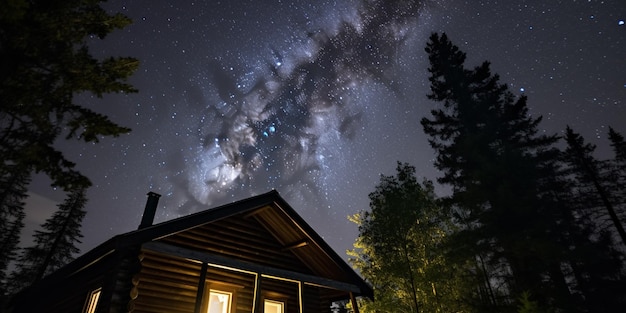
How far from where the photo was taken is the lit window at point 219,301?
10.0m

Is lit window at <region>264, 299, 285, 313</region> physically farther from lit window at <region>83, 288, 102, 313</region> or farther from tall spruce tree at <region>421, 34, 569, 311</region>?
tall spruce tree at <region>421, 34, 569, 311</region>

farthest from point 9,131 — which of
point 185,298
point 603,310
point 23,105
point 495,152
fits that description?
point 603,310

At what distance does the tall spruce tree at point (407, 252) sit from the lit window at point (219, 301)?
10.5 meters

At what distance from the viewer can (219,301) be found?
1130 cm

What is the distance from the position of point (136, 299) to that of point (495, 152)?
19.1 m

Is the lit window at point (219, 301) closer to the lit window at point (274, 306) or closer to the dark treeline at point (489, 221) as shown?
the lit window at point (274, 306)

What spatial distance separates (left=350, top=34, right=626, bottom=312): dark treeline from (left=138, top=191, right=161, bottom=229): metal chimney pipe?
12901 mm

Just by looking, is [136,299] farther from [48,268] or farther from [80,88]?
[48,268]

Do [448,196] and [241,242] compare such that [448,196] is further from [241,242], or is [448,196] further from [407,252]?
[241,242]

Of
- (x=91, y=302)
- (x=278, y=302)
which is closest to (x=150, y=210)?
(x=91, y=302)

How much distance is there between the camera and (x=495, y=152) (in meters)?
18.8

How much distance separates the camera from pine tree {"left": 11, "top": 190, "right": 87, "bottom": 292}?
2954cm

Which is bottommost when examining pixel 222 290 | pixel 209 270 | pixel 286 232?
pixel 222 290

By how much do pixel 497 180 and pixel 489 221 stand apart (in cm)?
231
